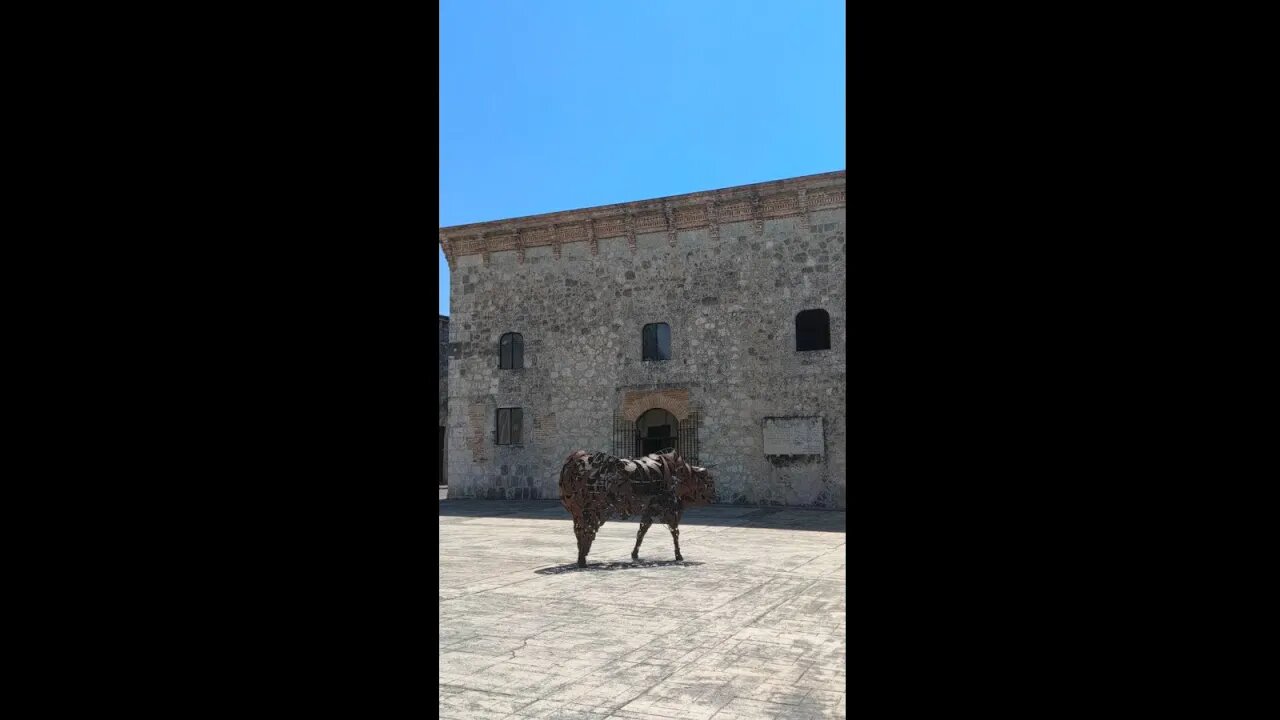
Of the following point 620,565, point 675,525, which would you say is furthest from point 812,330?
point 620,565

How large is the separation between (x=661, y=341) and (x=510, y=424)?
13.4 feet

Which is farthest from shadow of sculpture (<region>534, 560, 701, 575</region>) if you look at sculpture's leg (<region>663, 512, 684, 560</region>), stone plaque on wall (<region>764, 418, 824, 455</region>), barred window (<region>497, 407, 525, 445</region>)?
barred window (<region>497, 407, 525, 445</region>)

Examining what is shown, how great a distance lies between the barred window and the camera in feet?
64.6

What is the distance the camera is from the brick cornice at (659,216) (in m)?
17.5

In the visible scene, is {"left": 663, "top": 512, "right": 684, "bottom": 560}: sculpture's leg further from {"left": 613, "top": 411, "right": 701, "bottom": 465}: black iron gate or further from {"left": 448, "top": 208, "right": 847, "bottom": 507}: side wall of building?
{"left": 613, "top": 411, "right": 701, "bottom": 465}: black iron gate

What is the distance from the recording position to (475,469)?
20.0 m

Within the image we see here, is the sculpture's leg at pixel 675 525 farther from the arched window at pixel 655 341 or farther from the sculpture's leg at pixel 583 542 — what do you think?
the arched window at pixel 655 341

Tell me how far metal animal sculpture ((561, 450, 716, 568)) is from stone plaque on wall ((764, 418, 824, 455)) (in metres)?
7.54

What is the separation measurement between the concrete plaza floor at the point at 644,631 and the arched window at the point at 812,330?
22.0 ft

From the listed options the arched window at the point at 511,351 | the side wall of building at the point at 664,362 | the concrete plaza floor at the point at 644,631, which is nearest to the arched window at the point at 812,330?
the side wall of building at the point at 664,362
